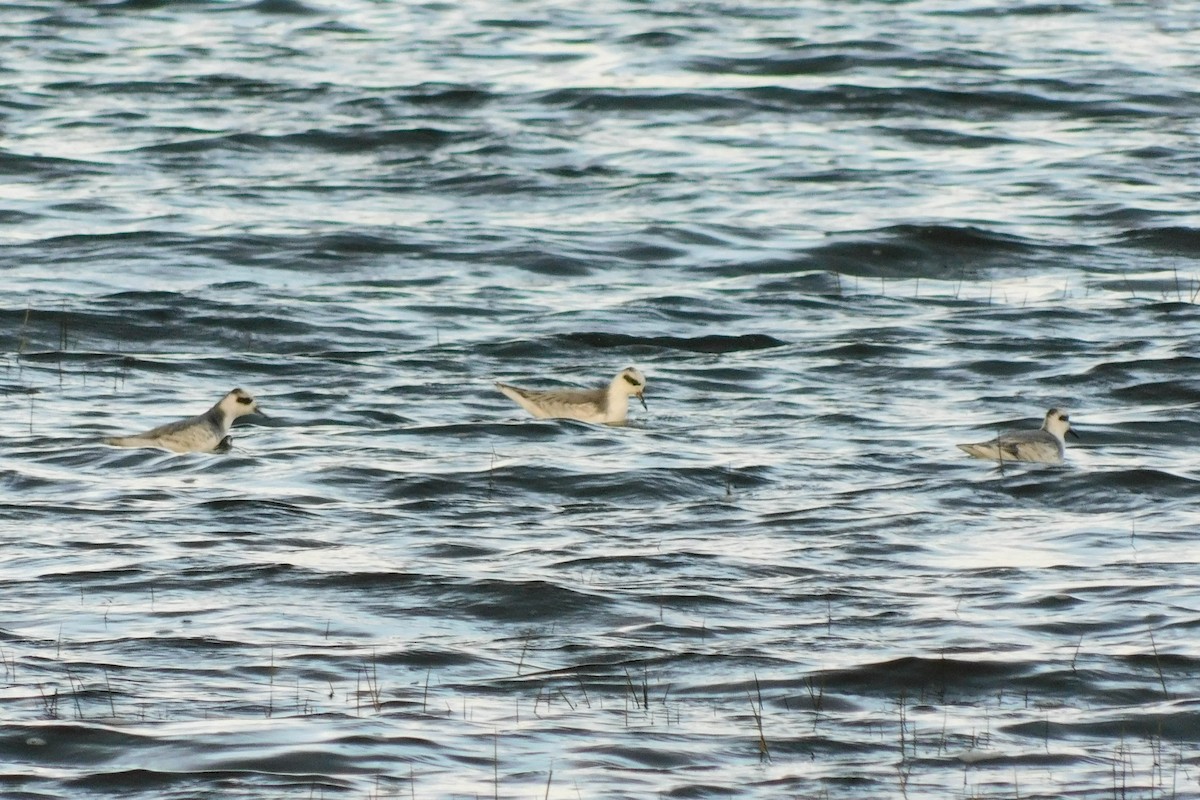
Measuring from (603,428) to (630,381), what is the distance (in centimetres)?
41

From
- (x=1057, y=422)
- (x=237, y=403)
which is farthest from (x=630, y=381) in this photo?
(x=1057, y=422)

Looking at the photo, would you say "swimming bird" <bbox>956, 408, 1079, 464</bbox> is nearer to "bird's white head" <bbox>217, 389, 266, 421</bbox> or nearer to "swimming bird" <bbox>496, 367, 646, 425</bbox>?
"swimming bird" <bbox>496, 367, 646, 425</bbox>

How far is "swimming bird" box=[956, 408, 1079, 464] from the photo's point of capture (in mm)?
14914

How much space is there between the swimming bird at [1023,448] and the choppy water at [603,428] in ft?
0.49

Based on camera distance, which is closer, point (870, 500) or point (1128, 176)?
point (870, 500)

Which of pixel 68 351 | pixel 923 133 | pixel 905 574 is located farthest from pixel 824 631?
pixel 923 133

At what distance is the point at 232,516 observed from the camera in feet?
44.6

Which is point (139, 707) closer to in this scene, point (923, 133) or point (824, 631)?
point (824, 631)

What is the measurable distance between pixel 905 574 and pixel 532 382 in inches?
295

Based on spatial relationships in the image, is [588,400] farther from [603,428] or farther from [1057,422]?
[1057,422]

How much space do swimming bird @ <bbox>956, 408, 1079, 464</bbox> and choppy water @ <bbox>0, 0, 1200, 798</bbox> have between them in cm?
15

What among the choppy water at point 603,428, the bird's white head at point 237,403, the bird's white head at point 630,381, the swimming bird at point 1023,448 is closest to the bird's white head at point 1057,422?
the swimming bird at point 1023,448

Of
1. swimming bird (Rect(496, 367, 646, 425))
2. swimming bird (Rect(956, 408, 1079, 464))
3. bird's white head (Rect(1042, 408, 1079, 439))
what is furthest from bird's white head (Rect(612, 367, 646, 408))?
bird's white head (Rect(1042, 408, 1079, 439))

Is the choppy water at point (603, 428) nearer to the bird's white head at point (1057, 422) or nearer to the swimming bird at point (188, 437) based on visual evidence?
the swimming bird at point (188, 437)
